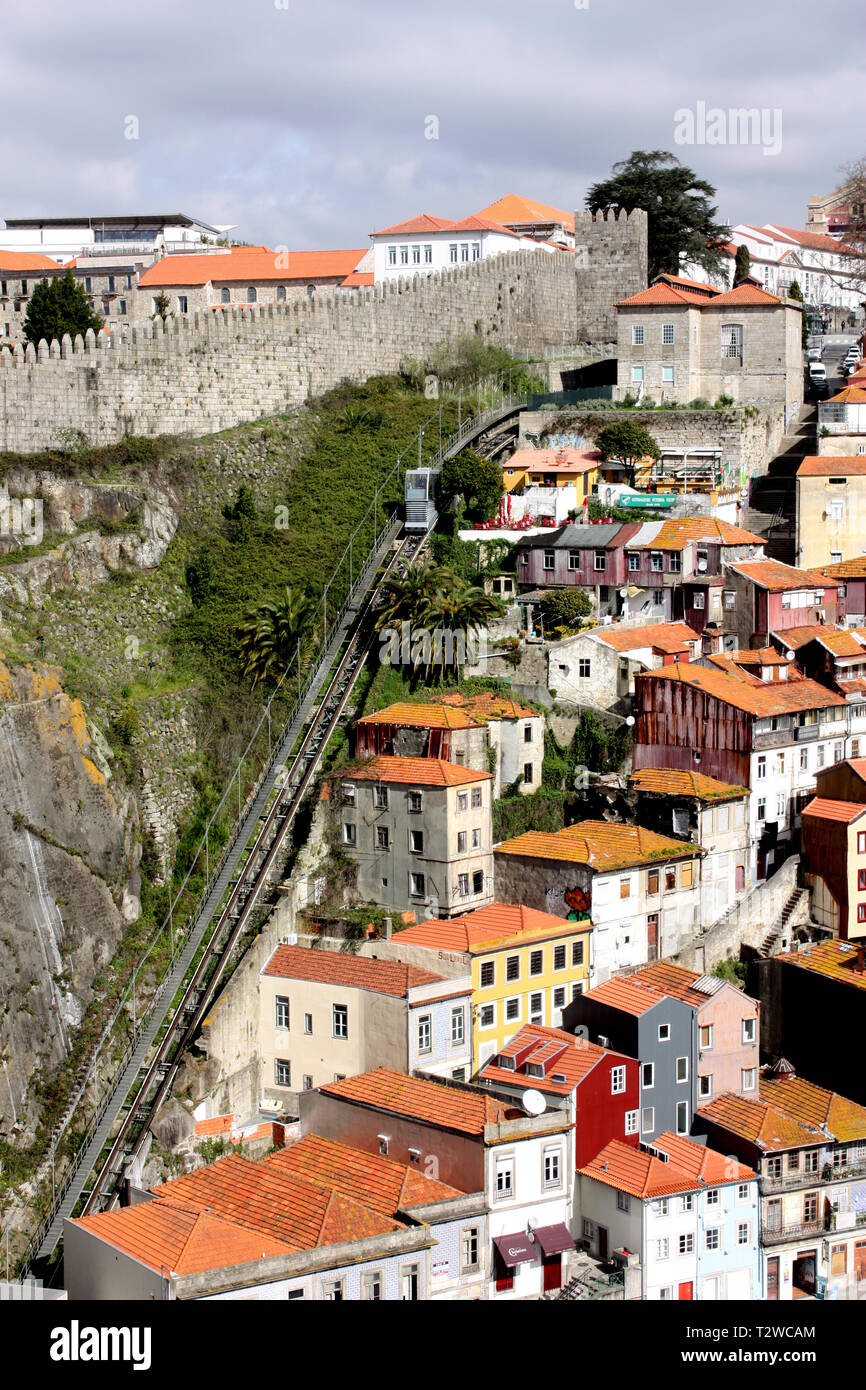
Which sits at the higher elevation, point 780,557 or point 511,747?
point 780,557

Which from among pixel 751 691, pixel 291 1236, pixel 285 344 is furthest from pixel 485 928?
pixel 285 344

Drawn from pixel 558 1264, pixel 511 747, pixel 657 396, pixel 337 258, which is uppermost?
pixel 337 258

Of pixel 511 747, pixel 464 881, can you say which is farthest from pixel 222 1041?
pixel 511 747

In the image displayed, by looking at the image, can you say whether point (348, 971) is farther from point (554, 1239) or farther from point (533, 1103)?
point (554, 1239)

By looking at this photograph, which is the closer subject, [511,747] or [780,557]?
[511,747]

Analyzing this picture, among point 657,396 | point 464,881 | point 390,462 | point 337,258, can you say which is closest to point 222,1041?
point 464,881
